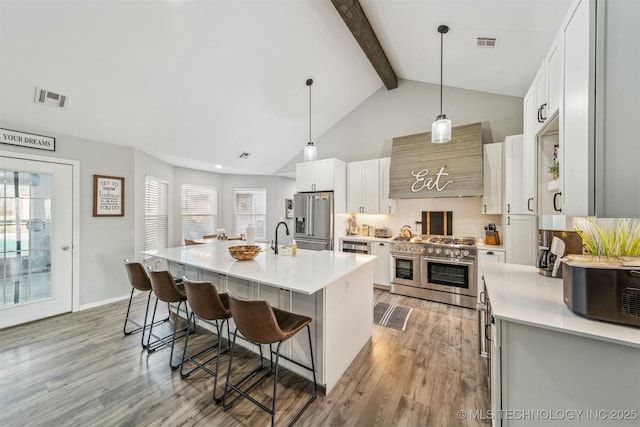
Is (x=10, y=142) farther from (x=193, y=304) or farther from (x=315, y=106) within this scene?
(x=315, y=106)

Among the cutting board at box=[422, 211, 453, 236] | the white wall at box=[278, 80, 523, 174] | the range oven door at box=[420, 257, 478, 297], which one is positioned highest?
the white wall at box=[278, 80, 523, 174]

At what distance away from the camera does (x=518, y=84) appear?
10.9ft

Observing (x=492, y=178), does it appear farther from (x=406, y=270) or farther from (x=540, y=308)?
(x=540, y=308)

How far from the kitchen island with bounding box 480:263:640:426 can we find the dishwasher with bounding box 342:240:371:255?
9.94 ft

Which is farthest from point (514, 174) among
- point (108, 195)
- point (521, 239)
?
point (108, 195)

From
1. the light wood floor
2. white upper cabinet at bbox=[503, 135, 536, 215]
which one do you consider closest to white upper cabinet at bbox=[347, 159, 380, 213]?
white upper cabinet at bbox=[503, 135, 536, 215]

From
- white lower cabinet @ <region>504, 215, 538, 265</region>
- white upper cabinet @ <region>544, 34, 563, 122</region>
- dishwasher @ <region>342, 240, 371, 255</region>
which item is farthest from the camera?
dishwasher @ <region>342, 240, 371, 255</region>

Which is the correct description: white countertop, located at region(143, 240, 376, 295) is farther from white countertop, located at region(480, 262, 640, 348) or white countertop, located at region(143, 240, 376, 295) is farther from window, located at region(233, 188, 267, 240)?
window, located at region(233, 188, 267, 240)

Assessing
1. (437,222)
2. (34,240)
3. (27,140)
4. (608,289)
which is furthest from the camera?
(437,222)

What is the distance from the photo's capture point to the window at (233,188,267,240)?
6.64 meters

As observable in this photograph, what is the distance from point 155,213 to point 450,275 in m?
Answer: 5.52

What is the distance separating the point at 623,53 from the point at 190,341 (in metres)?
3.83

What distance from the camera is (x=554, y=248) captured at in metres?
1.88

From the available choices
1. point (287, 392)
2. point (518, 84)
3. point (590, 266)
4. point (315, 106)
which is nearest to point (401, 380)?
point (287, 392)
